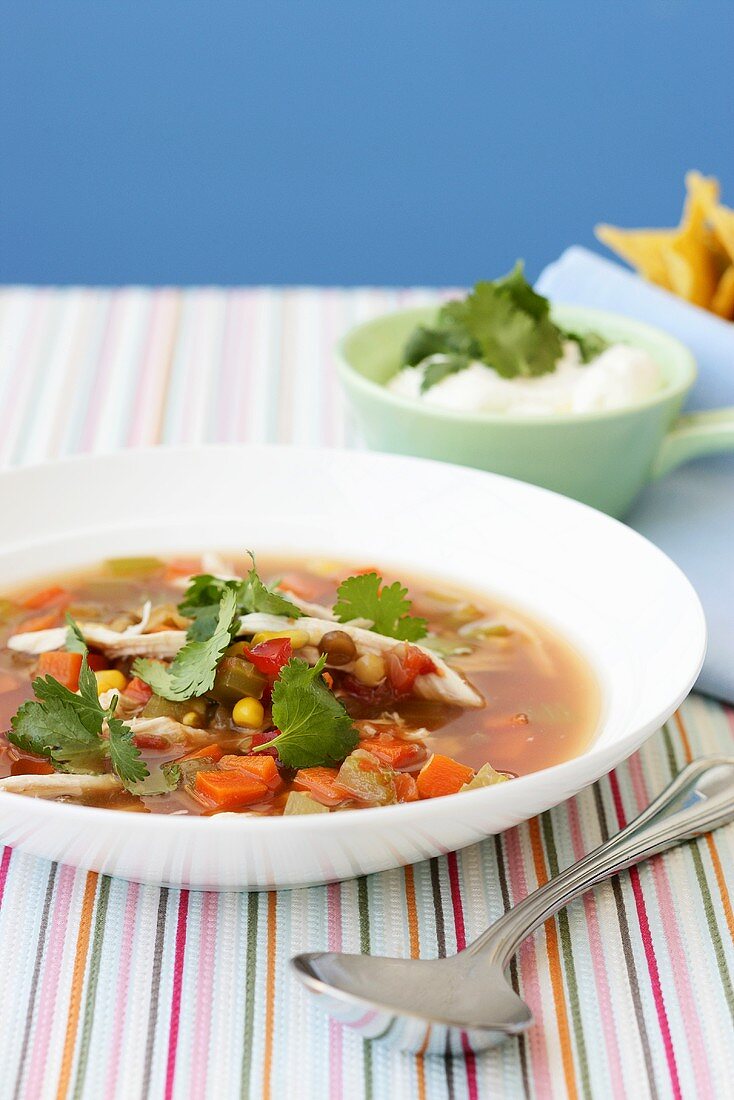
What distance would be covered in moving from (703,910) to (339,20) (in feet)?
23.1

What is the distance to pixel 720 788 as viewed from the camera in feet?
7.17

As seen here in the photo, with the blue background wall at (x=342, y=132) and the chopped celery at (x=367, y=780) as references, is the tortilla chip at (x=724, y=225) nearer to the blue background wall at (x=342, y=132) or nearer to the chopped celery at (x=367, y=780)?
the chopped celery at (x=367, y=780)

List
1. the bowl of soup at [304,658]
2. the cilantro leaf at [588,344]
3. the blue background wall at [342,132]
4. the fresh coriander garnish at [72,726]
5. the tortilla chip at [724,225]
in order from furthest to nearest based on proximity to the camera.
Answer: the blue background wall at [342,132], the tortilla chip at [724,225], the cilantro leaf at [588,344], the fresh coriander garnish at [72,726], the bowl of soup at [304,658]

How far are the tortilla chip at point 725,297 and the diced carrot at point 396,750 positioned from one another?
234 centimetres

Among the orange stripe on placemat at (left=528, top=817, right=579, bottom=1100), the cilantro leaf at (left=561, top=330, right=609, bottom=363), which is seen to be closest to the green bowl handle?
the cilantro leaf at (left=561, top=330, right=609, bottom=363)

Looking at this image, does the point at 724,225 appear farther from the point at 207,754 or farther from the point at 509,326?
the point at 207,754

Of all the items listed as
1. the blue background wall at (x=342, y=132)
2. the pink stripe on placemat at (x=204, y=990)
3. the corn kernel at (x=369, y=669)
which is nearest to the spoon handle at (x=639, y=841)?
the pink stripe on placemat at (x=204, y=990)

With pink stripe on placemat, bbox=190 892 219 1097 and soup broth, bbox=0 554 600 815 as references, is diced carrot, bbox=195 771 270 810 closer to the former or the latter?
soup broth, bbox=0 554 600 815

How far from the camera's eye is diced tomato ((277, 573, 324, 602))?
2705mm

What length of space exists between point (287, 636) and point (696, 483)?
1.69 m

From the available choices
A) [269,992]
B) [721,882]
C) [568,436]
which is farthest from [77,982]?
[568,436]

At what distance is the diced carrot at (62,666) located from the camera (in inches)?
92.6

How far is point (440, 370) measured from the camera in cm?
325

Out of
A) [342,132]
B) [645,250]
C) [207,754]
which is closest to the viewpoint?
[207,754]
